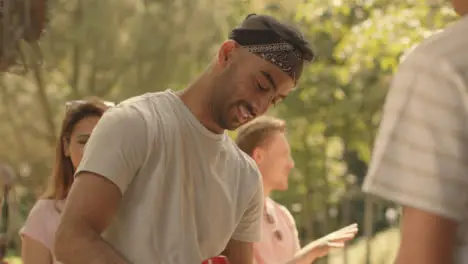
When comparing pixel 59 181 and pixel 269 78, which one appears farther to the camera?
pixel 59 181

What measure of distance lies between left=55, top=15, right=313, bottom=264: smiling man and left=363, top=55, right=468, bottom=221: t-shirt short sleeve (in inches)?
41.0

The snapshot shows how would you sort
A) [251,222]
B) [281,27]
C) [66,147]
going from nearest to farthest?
[281,27], [251,222], [66,147]

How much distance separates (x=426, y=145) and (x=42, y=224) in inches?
106

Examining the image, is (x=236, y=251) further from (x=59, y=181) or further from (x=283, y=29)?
(x=59, y=181)

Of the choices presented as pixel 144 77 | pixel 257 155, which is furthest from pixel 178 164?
pixel 144 77

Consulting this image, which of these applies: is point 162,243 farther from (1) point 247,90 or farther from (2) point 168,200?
(1) point 247,90

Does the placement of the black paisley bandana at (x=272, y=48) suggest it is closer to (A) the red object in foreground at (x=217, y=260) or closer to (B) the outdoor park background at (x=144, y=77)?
(A) the red object in foreground at (x=217, y=260)

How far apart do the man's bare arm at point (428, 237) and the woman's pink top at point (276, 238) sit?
9.44 ft

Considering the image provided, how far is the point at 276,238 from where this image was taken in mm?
4039

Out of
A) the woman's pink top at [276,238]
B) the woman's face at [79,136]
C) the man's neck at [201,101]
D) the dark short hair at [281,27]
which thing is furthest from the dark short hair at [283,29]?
the woman's pink top at [276,238]

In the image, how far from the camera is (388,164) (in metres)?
0.99

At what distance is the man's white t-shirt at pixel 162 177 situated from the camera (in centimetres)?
199

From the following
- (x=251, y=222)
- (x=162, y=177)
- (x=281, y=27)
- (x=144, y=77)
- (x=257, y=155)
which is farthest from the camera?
(x=144, y=77)

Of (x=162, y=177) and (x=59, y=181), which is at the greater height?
(x=162, y=177)
